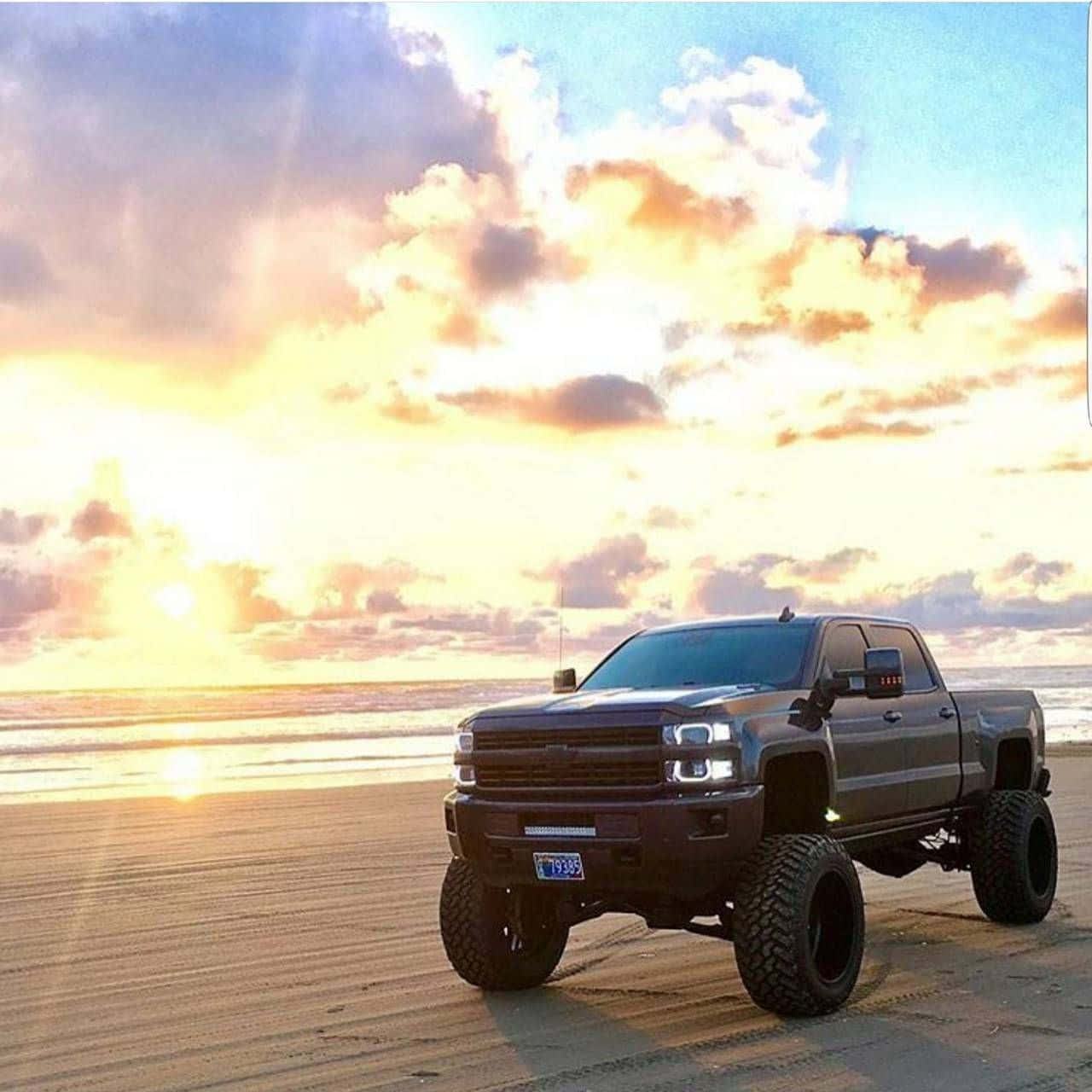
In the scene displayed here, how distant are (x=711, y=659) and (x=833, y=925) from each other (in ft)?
5.79

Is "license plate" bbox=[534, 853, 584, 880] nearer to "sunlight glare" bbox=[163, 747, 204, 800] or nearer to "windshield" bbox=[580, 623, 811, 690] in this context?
"windshield" bbox=[580, 623, 811, 690]

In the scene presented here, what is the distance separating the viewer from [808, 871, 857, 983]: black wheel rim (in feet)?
28.1

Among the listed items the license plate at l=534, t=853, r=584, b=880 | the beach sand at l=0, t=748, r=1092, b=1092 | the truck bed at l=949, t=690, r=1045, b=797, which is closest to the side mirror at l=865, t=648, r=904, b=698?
the beach sand at l=0, t=748, r=1092, b=1092

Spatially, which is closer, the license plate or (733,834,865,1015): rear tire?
(733,834,865,1015): rear tire

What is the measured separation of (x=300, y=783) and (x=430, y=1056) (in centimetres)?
1909

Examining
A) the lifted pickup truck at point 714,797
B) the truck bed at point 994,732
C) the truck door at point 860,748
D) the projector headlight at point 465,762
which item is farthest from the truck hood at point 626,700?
the truck bed at point 994,732

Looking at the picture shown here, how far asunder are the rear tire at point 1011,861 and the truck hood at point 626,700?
2.81 meters

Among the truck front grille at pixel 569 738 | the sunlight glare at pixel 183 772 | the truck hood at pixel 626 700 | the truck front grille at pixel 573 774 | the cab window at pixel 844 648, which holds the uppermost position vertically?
the cab window at pixel 844 648

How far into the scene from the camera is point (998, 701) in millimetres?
11602

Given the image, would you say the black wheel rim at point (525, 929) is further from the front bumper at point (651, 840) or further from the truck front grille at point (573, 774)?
the truck front grille at point (573, 774)

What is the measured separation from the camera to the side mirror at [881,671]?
8.95m

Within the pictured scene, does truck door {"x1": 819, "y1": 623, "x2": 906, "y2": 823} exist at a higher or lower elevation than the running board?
higher

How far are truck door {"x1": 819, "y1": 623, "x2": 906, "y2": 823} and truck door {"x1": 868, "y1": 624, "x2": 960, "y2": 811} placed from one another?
13cm

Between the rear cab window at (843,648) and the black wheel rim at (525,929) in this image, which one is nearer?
the black wheel rim at (525,929)
